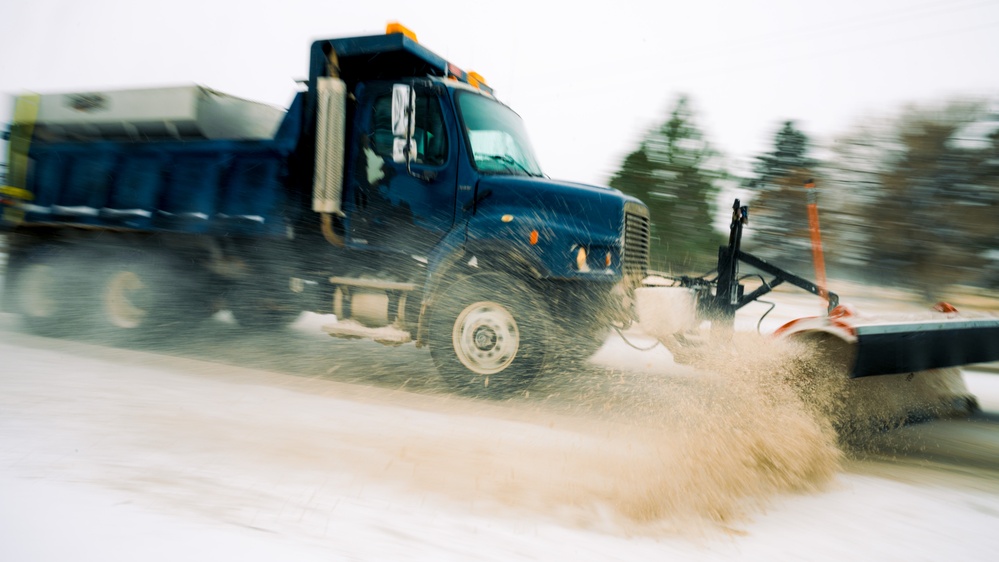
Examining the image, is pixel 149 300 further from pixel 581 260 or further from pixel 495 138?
pixel 581 260

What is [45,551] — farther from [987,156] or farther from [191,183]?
[987,156]

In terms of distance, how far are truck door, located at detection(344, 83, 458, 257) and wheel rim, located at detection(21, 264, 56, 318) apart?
14.7 feet

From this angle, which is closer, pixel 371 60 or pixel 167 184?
pixel 371 60

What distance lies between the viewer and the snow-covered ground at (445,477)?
111 inches

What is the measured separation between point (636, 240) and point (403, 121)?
2.31 meters

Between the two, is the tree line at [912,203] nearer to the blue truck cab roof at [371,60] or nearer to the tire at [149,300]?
the blue truck cab roof at [371,60]

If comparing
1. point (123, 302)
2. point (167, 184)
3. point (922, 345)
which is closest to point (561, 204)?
point (922, 345)

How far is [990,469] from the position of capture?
176 inches

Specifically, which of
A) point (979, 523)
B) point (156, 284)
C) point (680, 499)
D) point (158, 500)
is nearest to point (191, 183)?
point (156, 284)

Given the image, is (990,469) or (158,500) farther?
(990,469)

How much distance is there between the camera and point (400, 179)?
5.96 m

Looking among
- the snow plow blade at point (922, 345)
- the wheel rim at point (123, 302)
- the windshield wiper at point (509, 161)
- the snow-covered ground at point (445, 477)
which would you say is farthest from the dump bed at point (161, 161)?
the snow plow blade at point (922, 345)

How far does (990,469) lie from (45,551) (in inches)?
214

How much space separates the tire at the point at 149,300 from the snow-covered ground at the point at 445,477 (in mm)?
1548
